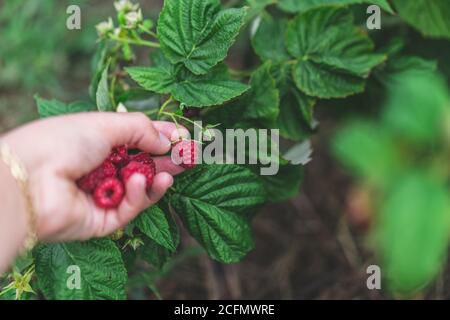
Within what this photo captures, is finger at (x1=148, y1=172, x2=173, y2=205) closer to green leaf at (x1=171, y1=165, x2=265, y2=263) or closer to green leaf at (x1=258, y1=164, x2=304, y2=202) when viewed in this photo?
green leaf at (x1=171, y1=165, x2=265, y2=263)

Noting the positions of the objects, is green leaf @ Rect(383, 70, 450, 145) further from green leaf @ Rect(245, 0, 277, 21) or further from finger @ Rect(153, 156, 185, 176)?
green leaf @ Rect(245, 0, 277, 21)

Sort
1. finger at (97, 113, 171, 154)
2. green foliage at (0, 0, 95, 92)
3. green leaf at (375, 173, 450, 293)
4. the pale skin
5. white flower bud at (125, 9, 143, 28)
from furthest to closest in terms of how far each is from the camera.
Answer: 1. green foliage at (0, 0, 95, 92)
2. white flower bud at (125, 9, 143, 28)
3. finger at (97, 113, 171, 154)
4. the pale skin
5. green leaf at (375, 173, 450, 293)

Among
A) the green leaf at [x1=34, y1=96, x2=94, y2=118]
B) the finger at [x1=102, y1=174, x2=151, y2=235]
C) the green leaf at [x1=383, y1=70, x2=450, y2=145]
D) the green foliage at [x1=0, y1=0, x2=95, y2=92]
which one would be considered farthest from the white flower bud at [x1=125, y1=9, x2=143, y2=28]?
the green foliage at [x1=0, y1=0, x2=95, y2=92]

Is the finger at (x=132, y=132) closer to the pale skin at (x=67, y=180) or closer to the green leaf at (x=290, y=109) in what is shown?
the pale skin at (x=67, y=180)

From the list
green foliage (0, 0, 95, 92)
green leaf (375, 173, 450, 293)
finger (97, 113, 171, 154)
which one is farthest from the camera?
green foliage (0, 0, 95, 92)

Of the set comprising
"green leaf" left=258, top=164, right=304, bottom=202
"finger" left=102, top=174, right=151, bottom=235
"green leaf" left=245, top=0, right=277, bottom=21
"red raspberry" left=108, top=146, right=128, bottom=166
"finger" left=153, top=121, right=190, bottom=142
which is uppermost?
"green leaf" left=245, top=0, right=277, bottom=21

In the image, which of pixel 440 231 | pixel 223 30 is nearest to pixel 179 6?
pixel 223 30

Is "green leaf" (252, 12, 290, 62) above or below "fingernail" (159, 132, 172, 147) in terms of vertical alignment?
above

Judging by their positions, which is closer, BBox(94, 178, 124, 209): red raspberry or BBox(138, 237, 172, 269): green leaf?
BBox(94, 178, 124, 209): red raspberry
